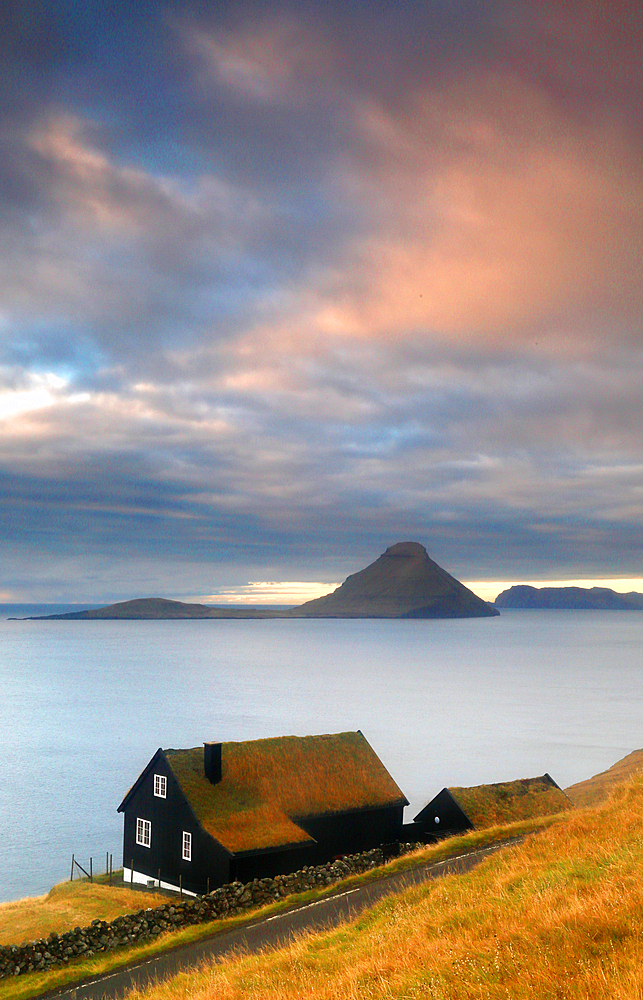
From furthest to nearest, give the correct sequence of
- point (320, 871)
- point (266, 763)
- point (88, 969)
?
point (266, 763) < point (320, 871) < point (88, 969)

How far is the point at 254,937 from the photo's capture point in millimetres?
27922

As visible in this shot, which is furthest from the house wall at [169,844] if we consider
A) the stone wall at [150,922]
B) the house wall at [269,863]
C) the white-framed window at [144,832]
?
the stone wall at [150,922]

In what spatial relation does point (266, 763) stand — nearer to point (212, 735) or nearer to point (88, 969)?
point (88, 969)

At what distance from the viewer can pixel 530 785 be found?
51.5 meters

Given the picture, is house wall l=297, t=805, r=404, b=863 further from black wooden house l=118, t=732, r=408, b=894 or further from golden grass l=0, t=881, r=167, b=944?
golden grass l=0, t=881, r=167, b=944

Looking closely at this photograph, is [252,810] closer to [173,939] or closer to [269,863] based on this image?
[269,863]

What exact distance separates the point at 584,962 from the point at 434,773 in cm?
10213

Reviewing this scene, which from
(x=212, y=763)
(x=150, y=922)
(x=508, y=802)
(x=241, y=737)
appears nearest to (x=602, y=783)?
(x=508, y=802)

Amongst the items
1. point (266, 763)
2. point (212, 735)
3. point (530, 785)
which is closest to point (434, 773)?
point (212, 735)

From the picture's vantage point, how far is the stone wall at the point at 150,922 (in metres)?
29.4

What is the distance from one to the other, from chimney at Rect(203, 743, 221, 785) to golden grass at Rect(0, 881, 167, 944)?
703 cm

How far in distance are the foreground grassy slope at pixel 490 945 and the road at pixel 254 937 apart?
576 centimetres

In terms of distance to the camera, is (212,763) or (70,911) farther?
(212,763)

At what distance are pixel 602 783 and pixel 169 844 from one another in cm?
5538
